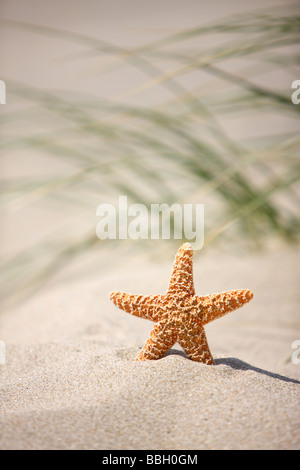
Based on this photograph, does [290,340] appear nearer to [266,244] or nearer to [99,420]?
[266,244]

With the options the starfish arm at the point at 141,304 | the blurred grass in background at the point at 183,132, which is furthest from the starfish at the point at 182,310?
the blurred grass in background at the point at 183,132

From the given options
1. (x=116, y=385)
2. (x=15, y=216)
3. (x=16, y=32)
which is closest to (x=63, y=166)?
(x=15, y=216)

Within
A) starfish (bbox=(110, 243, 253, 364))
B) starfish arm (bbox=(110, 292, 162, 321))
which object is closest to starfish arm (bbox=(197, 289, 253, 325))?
starfish (bbox=(110, 243, 253, 364))

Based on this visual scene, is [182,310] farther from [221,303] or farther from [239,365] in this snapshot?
[239,365]

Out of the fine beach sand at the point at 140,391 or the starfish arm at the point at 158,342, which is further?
the starfish arm at the point at 158,342

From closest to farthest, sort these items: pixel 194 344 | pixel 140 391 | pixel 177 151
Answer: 1. pixel 140 391
2. pixel 194 344
3. pixel 177 151

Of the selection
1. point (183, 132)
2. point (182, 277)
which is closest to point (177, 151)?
point (183, 132)

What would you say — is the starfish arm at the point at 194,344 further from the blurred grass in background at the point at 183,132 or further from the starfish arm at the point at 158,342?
the blurred grass in background at the point at 183,132
